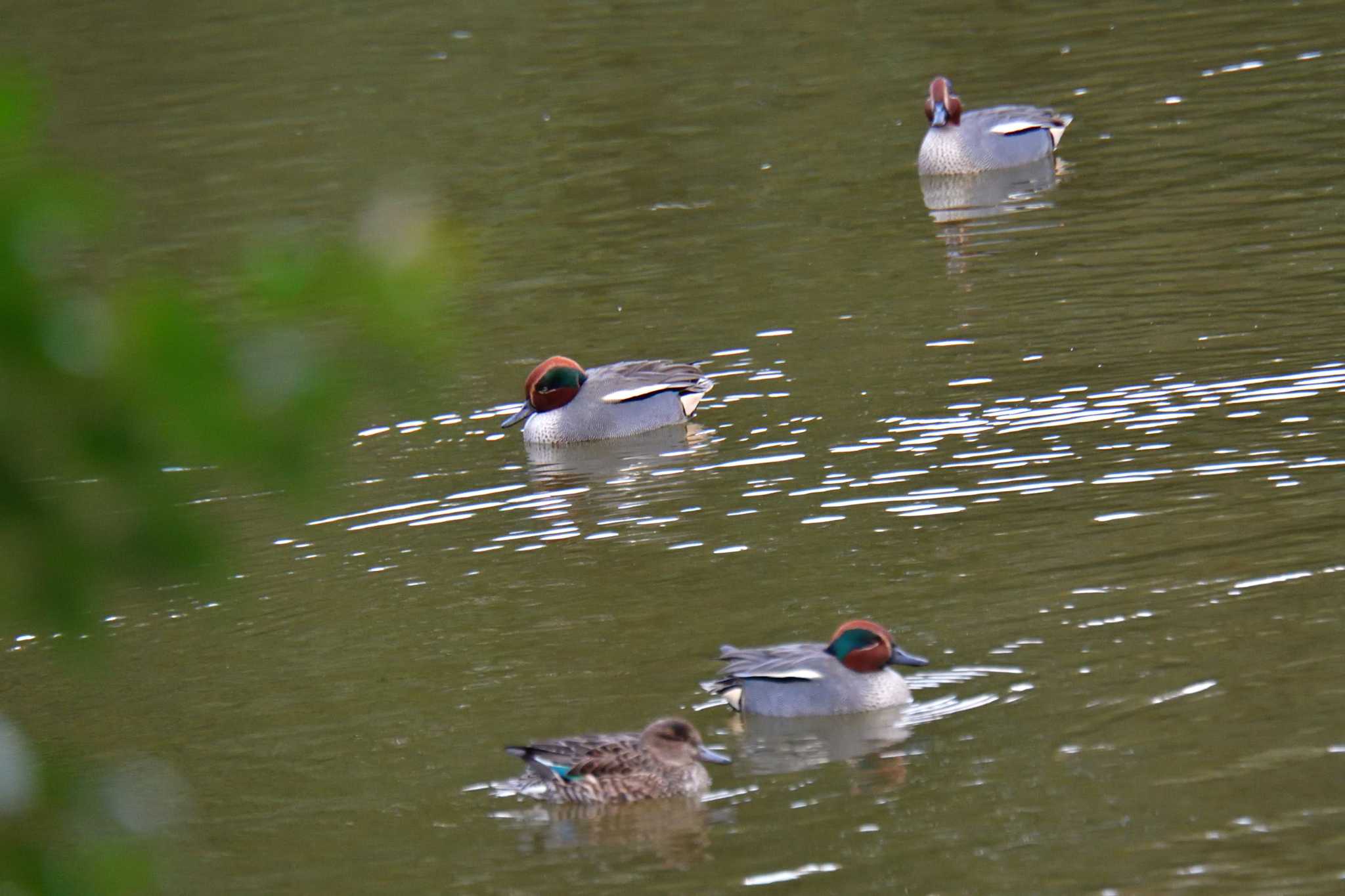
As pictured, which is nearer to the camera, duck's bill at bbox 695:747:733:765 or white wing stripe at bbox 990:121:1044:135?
duck's bill at bbox 695:747:733:765

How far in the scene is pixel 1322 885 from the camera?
6.48 m

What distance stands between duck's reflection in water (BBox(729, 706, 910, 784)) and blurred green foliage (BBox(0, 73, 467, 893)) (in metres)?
6.67

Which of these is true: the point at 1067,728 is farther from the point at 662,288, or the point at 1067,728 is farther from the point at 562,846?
the point at 662,288

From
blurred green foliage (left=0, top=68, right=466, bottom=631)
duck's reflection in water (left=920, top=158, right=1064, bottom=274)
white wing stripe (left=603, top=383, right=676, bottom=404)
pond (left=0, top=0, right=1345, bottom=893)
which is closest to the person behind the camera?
blurred green foliage (left=0, top=68, right=466, bottom=631)

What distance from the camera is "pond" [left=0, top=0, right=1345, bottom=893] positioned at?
A: 24.5 feet

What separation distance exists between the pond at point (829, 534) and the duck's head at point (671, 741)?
0.81ft

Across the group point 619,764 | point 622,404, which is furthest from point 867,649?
point 622,404

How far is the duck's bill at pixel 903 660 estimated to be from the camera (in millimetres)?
8680

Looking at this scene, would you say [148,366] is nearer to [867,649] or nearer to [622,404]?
[867,649]

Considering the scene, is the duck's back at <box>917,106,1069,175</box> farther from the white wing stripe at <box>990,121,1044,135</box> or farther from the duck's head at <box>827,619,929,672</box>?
the duck's head at <box>827,619,929,672</box>

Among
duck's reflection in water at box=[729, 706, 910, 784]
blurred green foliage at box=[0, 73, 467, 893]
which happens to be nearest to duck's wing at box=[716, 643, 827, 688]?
duck's reflection in water at box=[729, 706, 910, 784]

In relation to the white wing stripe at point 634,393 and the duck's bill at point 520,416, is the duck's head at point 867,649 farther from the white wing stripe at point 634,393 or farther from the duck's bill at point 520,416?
the duck's bill at point 520,416

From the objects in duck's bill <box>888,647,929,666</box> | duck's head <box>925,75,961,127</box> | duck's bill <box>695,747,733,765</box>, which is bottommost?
duck's bill <box>695,747,733,765</box>

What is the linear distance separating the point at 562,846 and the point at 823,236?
11.5m
